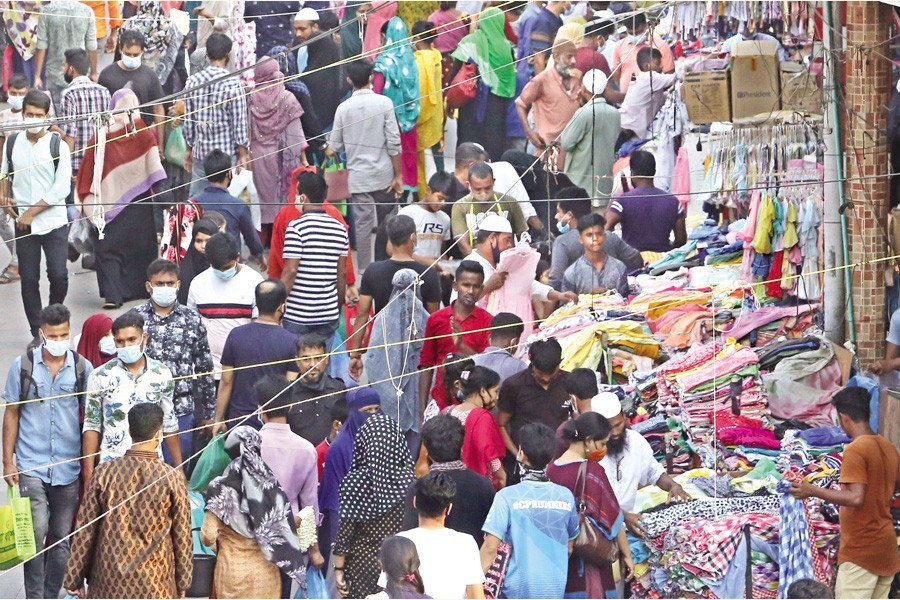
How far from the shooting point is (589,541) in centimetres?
845

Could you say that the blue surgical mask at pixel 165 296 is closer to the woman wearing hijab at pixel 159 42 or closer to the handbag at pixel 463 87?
the woman wearing hijab at pixel 159 42

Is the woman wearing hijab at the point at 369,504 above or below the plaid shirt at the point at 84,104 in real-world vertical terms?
below

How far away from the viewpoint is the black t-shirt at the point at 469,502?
847 cm

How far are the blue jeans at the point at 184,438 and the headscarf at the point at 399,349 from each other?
1166 millimetres

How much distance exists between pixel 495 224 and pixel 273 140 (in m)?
3.22

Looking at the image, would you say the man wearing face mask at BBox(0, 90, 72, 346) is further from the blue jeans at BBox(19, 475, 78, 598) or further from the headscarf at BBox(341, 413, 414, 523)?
the headscarf at BBox(341, 413, 414, 523)

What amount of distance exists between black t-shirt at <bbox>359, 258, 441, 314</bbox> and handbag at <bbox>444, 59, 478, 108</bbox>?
503 cm

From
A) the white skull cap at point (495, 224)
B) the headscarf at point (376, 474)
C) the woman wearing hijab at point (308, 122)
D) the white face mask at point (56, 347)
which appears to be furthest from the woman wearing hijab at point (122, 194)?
the headscarf at point (376, 474)

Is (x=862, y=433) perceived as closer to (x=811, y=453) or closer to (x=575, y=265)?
(x=811, y=453)

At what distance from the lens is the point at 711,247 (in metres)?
13.5

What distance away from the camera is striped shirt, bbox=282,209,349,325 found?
1142 cm

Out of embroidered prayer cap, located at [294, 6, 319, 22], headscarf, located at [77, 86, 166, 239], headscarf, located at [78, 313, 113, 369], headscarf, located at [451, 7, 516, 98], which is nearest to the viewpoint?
headscarf, located at [78, 313, 113, 369]

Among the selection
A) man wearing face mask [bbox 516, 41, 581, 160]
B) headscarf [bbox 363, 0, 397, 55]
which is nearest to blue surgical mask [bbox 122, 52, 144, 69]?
headscarf [bbox 363, 0, 397, 55]

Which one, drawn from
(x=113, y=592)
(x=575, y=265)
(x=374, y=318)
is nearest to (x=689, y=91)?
(x=575, y=265)
